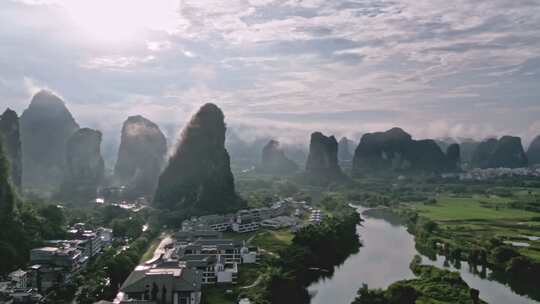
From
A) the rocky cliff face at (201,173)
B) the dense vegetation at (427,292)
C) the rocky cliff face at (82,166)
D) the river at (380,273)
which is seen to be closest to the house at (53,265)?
the river at (380,273)

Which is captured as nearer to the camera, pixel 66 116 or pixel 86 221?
pixel 86 221

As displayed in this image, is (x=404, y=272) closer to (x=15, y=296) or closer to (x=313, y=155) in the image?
(x=15, y=296)

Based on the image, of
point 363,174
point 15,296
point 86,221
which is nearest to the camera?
point 15,296

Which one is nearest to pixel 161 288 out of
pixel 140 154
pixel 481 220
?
pixel 481 220

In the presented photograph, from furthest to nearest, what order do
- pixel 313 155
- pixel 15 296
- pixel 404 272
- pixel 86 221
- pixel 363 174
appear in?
pixel 363 174
pixel 313 155
pixel 86 221
pixel 404 272
pixel 15 296

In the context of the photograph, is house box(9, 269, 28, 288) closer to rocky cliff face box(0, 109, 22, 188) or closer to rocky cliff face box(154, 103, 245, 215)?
rocky cliff face box(154, 103, 245, 215)

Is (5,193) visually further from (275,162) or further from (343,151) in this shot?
(343,151)

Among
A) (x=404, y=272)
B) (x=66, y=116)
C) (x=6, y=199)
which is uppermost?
(x=66, y=116)

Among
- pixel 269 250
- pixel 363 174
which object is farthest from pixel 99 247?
pixel 363 174
